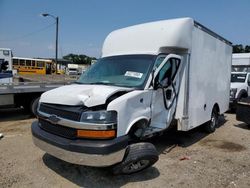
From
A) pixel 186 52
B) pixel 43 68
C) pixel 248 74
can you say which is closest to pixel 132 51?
pixel 186 52

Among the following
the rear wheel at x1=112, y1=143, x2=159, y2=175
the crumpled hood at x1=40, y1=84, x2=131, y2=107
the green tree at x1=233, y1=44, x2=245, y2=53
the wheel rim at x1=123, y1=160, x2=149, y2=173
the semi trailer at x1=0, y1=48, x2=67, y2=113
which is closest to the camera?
the crumpled hood at x1=40, y1=84, x2=131, y2=107

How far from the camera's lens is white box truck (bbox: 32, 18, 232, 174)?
361 cm

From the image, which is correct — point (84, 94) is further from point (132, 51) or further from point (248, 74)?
point (248, 74)

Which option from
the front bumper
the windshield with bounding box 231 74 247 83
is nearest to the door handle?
the front bumper

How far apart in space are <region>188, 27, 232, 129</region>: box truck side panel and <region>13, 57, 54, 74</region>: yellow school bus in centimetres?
3315

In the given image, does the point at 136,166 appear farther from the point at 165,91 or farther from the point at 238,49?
the point at 238,49

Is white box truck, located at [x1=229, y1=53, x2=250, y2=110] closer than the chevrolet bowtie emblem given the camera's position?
No

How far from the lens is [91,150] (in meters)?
3.48

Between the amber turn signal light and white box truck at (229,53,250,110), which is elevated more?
white box truck at (229,53,250,110)

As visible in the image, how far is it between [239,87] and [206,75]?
5.79 meters

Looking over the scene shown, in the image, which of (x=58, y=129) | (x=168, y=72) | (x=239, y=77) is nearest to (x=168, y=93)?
(x=168, y=72)

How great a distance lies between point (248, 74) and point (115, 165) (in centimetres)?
1112

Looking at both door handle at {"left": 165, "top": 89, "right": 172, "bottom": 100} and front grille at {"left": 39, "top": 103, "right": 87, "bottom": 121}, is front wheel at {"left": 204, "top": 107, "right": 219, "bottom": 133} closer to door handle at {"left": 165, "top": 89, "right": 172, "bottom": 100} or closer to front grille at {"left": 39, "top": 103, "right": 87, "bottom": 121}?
door handle at {"left": 165, "top": 89, "right": 172, "bottom": 100}

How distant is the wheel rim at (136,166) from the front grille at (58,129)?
101 centimetres
